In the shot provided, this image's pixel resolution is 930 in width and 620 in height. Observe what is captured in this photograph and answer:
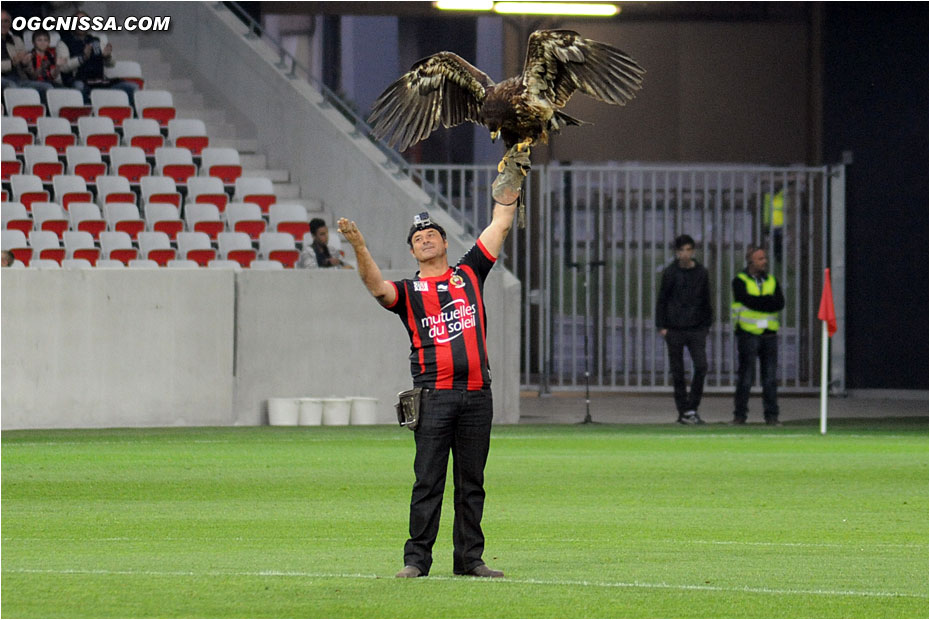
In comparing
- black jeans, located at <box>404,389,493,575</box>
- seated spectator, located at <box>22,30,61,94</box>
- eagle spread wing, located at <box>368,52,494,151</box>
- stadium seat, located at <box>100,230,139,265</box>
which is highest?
seated spectator, located at <box>22,30,61,94</box>

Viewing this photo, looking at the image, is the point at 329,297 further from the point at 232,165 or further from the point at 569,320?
the point at 569,320

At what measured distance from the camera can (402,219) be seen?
2186 centimetres

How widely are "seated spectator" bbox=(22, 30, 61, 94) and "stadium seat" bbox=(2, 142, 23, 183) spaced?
186 centimetres

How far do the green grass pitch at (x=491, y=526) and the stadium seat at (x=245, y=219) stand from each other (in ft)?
15.9

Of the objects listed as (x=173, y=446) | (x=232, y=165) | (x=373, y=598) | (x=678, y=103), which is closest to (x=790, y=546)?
(x=373, y=598)

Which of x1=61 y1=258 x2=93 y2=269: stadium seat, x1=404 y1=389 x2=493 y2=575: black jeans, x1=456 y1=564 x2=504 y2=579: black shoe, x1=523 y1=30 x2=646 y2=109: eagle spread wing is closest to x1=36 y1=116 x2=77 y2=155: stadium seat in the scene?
x1=61 y1=258 x2=93 y2=269: stadium seat

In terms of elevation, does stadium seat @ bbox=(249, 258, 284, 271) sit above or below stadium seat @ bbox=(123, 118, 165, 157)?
below

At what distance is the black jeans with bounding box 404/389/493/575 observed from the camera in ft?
25.0

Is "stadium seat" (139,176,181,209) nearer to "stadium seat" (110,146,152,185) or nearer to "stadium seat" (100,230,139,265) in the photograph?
"stadium seat" (110,146,152,185)

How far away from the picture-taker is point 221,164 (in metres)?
22.9

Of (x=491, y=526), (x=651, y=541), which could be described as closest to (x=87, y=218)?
(x=491, y=526)

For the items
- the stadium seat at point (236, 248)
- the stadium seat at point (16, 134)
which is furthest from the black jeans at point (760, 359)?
the stadium seat at point (16, 134)

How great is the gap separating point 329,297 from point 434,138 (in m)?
9.91
